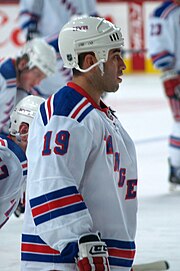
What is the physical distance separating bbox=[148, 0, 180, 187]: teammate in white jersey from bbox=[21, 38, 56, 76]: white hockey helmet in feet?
2.74

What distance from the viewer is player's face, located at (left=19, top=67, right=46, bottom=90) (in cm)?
467

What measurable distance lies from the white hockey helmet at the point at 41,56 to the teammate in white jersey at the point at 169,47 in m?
0.83

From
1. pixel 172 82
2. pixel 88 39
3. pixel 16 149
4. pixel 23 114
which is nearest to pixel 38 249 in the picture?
pixel 88 39

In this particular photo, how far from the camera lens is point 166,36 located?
5.58m

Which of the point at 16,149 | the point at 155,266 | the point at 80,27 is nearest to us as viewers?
the point at 80,27

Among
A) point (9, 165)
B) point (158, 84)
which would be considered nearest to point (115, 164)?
point (9, 165)

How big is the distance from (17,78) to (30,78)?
66mm

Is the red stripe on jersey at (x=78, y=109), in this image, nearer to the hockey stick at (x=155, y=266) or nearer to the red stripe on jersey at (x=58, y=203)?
the red stripe on jersey at (x=58, y=203)

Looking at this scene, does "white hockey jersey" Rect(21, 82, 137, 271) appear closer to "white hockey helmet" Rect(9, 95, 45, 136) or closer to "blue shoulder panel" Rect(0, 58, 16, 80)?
"white hockey helmet" Rect(9, 95, 45, 136)

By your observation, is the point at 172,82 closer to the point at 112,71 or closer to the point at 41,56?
the point at 41,56

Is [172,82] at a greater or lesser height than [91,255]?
lesser

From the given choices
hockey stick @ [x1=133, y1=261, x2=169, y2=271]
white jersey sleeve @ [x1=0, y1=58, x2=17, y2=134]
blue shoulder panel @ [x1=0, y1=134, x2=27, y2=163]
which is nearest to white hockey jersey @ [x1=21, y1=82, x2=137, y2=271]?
blue shoulder panel @ [x1=0, y1=134, x2=27, y2=163]

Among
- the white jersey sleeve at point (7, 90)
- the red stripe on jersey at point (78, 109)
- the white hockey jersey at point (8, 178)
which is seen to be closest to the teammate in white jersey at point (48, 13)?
the white jersey sleeve at point (7, 90)

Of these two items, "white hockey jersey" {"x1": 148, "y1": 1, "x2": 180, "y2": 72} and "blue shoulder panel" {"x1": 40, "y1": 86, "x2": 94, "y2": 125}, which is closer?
"blue shoulder panel" {"x1": 40, "y1": 86, "x2": 94, "y2": 125}
